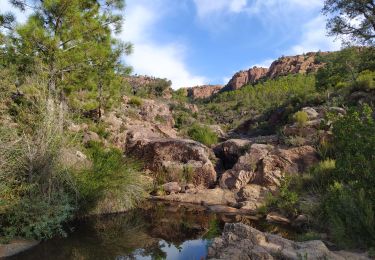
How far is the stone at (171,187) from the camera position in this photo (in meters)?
13.3

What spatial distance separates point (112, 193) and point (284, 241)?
520 centimetres

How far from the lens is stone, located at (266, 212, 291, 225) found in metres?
9.62

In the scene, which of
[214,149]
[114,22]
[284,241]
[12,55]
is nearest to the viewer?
[284,241]

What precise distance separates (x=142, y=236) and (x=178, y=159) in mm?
6926

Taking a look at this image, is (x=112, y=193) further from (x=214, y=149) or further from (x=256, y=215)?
(x=214, y=149)

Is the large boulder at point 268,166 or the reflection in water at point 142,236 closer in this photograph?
the reflection in water at point 142,236

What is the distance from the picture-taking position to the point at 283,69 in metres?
100

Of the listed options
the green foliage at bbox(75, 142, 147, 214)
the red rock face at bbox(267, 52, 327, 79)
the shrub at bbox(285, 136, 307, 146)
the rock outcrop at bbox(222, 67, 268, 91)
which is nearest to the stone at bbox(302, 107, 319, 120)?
the shrub at bbox(285, 136, 307, 146)

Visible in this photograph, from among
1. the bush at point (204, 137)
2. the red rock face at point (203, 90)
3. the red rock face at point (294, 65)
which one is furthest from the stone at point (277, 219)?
the red rock face at point (203, 90)

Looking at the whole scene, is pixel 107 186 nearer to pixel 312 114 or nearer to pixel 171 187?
pixel 171 187

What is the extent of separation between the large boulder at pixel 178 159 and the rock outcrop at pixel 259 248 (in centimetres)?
788

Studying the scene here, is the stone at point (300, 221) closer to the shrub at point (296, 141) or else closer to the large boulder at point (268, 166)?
the large boulder at point (268, 166)

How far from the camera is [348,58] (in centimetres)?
2736

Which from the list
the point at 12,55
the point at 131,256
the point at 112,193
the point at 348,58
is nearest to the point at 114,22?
the point at 12,55
